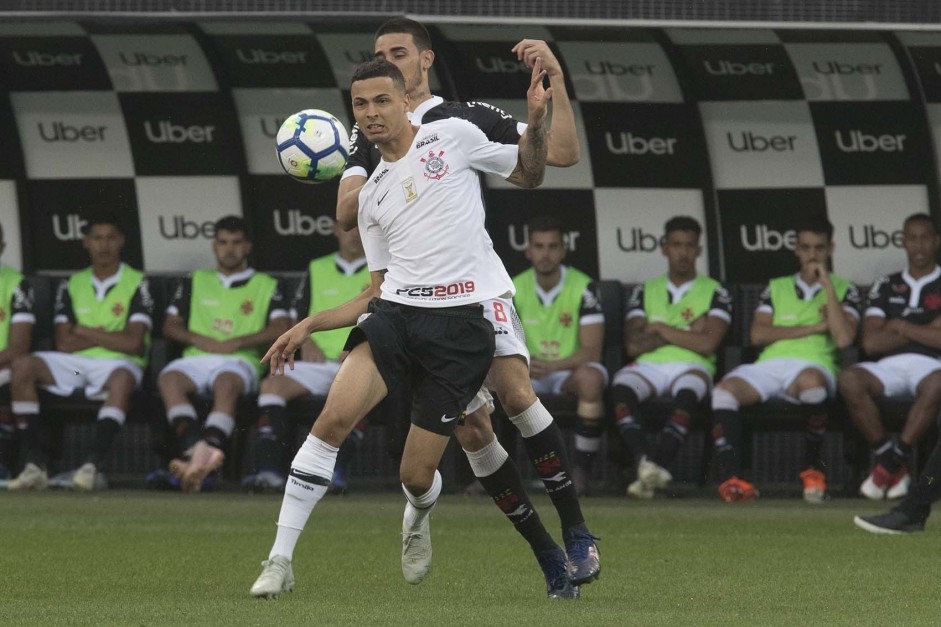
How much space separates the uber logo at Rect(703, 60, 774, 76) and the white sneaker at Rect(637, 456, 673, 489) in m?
2.52

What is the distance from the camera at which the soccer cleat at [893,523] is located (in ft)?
26.1

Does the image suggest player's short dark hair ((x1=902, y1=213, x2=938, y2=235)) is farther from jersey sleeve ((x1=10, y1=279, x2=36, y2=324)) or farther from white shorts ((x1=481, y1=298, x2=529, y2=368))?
jersey sleeve ((x1=10, y1=279, x2=36, y2=324))

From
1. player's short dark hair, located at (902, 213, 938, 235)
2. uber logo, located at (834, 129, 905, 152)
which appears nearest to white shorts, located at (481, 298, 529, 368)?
player's short dark hair, located at (902, 213, 938, 235)

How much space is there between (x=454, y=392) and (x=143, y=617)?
1196mm

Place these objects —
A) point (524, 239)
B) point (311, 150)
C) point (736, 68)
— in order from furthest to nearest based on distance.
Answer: point (524, 239) → point (736, 68) → point (311, 150)

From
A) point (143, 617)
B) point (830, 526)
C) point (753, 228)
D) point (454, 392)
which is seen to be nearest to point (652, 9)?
point (753, 228)

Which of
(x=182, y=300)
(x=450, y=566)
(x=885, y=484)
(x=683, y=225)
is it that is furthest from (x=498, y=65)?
(x=450, y=566)

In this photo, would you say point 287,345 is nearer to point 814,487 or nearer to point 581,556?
point 581,556

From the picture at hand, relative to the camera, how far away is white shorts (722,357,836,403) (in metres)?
10.2

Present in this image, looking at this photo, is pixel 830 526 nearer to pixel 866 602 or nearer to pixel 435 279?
pixel 866 602

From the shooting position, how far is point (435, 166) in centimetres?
588

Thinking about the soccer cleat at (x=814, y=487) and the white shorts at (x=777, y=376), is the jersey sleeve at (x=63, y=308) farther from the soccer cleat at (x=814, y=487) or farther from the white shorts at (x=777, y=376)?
the soccer cleat at (x=814, y=487)

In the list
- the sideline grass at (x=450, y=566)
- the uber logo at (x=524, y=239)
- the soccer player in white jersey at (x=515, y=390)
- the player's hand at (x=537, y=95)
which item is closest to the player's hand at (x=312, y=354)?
the sideline grass at (x=450, y=566)

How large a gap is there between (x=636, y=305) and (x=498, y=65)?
67.3 inches
